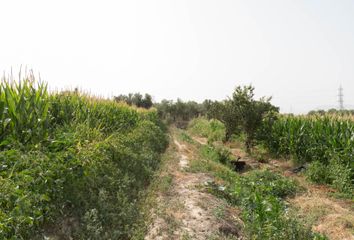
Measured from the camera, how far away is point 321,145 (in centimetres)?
1215

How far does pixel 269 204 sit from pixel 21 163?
14.2 feet

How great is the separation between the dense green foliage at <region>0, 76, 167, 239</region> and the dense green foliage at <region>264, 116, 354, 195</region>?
6.57 m

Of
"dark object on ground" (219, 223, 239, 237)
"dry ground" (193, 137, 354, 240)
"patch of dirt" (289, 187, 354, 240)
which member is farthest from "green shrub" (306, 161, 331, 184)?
"dark object on ground" (219, 223, 239, 237)

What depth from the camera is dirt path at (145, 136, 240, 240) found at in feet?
17.0

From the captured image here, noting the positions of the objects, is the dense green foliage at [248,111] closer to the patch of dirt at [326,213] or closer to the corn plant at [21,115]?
the patch of dirt at [326,213]

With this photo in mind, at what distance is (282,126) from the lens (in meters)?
15.7

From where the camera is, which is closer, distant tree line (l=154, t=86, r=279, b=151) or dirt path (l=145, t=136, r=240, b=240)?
dirt path (l=145, t=136, r=240, b=240)

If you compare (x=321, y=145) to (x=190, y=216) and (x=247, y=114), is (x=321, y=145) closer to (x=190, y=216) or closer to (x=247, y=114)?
(x=247, y=114)

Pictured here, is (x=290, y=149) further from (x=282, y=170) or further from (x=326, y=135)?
(x=326, y=135)

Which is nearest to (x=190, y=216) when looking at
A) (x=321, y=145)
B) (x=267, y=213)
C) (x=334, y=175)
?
(x=267, y=213)

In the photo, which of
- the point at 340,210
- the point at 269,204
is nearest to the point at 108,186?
the point at 269,204

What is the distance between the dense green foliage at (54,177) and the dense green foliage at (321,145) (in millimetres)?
6570

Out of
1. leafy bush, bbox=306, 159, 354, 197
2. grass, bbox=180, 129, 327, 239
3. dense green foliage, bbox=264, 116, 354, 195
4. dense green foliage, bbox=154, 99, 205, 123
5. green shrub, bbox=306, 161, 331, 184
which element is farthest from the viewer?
dense green foliage, bbox=154, 99, 205, 123

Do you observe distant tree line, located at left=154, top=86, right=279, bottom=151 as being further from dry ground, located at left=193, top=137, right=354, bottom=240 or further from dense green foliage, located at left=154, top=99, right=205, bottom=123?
dense green foliage, located at left=154, top=99, right=205, bottom=123
